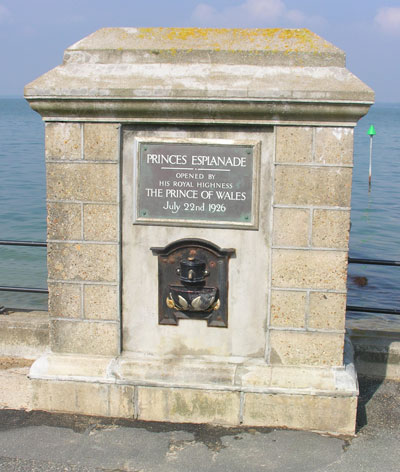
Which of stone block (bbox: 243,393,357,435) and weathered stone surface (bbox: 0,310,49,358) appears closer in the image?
stone block (bbox: 243,393,357,435)

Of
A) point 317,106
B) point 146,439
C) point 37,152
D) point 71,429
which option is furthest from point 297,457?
point 37,152

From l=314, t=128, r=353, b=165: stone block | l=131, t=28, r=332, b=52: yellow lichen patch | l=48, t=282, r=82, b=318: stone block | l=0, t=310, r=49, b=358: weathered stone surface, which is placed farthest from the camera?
l=0, t=310, r=49, b=358: weathered stone surface

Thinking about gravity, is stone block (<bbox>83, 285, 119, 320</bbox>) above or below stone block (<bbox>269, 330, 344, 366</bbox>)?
above

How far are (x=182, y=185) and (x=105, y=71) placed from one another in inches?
37.8

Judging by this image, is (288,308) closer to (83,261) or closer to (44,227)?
(83,261)

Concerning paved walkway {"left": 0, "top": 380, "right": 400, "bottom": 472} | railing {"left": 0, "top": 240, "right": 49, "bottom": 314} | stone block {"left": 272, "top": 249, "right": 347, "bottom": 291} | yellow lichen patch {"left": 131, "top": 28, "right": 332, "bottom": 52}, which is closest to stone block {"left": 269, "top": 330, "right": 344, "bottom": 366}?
stone block {"left": 272, "top": 249, "right": 347, "bottom": 291}

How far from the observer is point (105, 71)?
441cm

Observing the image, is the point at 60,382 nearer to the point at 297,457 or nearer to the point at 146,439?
the point at 146,439

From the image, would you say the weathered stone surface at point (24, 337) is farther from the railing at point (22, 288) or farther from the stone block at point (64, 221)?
the stone block at point (64, 221)

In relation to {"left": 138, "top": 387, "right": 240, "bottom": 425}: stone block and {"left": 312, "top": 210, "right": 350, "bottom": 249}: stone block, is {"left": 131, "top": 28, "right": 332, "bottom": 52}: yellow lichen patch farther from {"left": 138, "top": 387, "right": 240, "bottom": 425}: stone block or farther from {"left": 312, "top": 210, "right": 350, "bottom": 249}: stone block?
{"left": 138, "top": 387, "right": 240, "bottom": 425}: stone block

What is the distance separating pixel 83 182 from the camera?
454 cm

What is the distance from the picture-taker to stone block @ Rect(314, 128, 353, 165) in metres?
4.25

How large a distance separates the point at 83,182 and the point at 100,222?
1.03ft

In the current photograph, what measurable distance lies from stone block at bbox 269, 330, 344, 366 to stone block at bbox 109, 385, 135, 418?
1083 millimetres
